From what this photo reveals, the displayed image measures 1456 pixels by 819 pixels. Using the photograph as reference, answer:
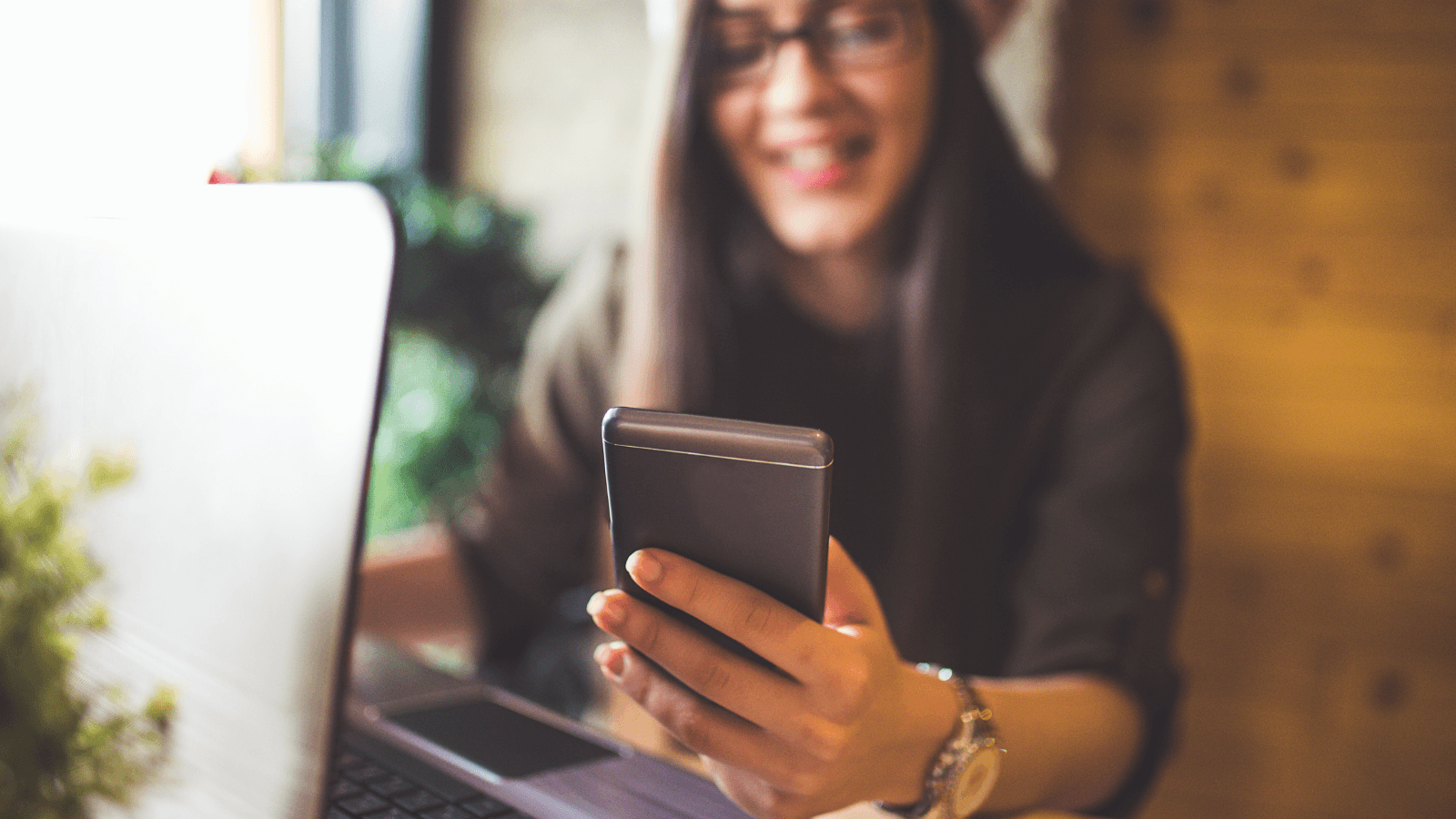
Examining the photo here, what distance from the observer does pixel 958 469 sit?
102cm

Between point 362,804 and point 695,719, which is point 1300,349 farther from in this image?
point 362,804

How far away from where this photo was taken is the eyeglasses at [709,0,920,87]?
944 mm

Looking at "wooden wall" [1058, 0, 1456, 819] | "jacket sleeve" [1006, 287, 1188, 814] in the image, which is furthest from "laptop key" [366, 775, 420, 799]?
"wooden wall" [1058, 0, 1456, 819]

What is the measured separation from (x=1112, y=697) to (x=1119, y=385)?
35 centimetres

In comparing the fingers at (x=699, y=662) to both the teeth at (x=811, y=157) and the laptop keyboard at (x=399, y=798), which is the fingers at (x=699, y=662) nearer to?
the laptop keyboard at (x=399, y=798)

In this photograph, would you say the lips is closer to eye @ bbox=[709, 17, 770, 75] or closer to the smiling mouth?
the smiling mouth

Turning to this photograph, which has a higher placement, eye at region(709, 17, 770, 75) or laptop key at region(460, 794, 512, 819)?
eye at region(709, 17, 770, 75)

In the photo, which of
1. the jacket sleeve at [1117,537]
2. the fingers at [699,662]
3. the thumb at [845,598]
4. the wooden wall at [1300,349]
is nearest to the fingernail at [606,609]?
the fingers at [699,662]

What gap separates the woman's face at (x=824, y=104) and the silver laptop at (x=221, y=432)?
0.70 meters

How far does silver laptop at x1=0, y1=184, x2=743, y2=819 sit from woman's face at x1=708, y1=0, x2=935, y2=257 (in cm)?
70

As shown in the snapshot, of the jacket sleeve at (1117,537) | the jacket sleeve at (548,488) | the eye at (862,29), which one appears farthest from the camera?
the jacket sleeve at (548,488)

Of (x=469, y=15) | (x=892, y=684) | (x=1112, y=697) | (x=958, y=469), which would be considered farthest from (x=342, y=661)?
(x=469, y=15)

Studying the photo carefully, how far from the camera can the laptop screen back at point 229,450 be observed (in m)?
0.30

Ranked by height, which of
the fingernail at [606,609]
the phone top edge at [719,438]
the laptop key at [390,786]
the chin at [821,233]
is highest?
the chin at [821,233]
